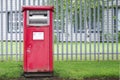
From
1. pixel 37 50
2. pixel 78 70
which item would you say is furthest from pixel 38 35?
pixel 78 70

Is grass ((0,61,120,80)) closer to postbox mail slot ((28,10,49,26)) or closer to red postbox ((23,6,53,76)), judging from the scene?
red postbox ((23,6,53,76))

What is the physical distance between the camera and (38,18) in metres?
8.59

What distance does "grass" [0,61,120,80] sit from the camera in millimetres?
8516

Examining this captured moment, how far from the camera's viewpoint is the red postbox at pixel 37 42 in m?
8.59

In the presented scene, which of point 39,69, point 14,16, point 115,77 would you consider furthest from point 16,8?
point 115,77

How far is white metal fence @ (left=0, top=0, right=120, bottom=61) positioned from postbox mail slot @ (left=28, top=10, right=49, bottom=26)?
2.52 metres

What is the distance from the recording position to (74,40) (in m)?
11.5

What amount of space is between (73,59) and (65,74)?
293 centimetres

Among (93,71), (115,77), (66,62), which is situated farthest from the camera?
(66,62)

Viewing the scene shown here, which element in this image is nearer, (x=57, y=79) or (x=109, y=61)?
(x=57, y=79)

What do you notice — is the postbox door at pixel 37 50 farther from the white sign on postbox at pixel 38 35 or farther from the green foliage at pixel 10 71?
the green foliage at pixel 10 71

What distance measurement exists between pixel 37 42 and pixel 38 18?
57cm

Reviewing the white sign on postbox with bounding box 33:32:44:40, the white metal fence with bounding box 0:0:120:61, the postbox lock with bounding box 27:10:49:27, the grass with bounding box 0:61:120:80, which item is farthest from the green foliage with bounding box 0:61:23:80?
the white metal fence with bounding box 0:0:120:61

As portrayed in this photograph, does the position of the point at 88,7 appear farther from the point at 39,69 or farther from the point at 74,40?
the point at 39,69
